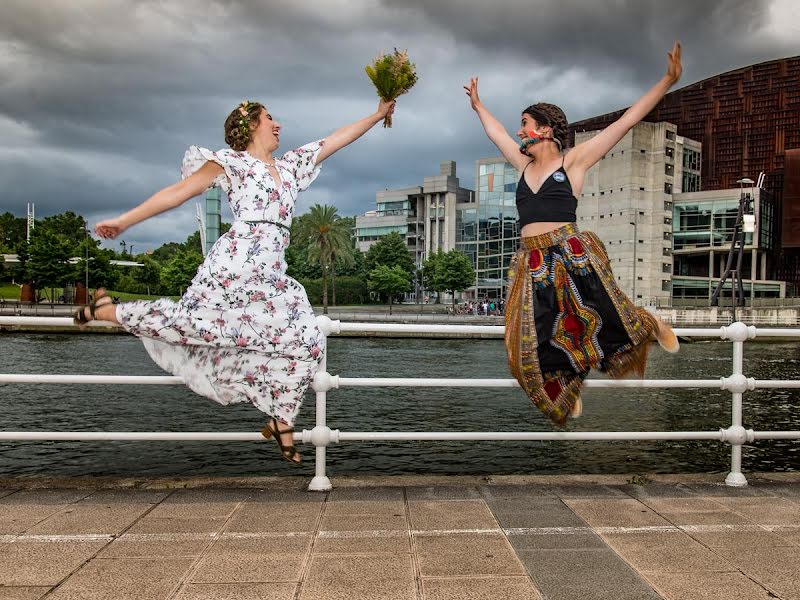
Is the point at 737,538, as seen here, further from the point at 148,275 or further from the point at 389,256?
the point at 148,275

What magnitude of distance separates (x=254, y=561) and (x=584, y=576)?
1.52 m

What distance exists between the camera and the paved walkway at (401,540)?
2930 millimetres

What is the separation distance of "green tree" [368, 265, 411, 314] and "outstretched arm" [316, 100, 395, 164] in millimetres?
88727

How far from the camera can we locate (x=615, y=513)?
13.2ft

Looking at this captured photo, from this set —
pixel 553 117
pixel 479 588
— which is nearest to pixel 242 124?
pixel 553 117

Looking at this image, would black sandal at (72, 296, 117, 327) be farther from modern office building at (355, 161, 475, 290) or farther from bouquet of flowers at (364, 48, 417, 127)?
modern office building at (355, 161, 475, 290)

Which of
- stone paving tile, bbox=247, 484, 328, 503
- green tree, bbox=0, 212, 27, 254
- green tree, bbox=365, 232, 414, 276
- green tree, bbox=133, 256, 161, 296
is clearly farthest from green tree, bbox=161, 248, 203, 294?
stone paving tile, bbox=247, 484, 328, 503

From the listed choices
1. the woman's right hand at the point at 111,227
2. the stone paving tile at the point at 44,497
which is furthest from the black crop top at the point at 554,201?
the stone paving tile at the point at 44,497

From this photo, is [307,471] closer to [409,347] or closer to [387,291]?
[409,347]

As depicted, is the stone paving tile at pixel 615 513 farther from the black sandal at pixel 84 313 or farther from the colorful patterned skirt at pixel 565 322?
the black sandal at pixel 84 313

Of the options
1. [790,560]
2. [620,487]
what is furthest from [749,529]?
[620,487]

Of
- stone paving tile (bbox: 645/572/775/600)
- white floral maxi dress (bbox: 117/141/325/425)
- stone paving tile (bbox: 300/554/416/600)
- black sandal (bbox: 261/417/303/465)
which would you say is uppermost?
white floral maxi dress (bbox: 117/141/325/425)

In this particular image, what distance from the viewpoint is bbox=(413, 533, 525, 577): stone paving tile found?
312cm

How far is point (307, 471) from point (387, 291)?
3385 inches
